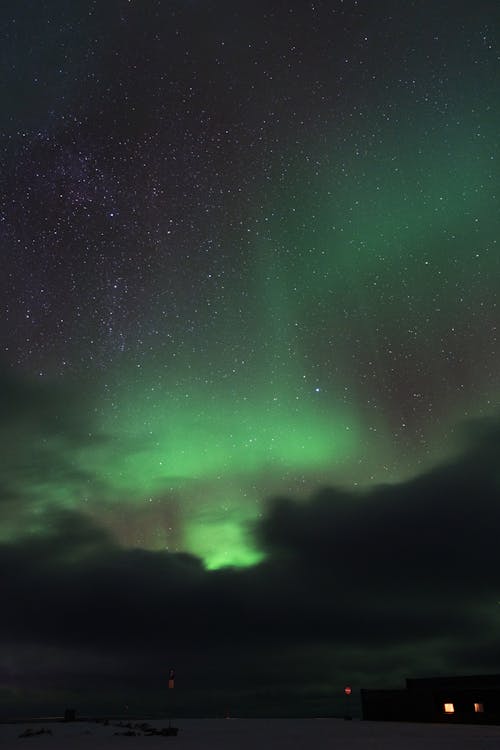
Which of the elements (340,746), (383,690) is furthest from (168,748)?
(383,690)

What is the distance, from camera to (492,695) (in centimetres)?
5419

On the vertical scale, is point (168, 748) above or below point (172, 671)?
below

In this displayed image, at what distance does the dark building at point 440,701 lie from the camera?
5450 centimetres

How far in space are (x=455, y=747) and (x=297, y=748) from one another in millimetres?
7476

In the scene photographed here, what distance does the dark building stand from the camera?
54500 millimetres

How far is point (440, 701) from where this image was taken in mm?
58375

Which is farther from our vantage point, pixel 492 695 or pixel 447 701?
pixel 447 701

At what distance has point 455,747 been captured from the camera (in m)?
28.6

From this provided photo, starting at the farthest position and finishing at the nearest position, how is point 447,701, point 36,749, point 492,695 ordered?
point 447,701, point 492,695, point 36,749

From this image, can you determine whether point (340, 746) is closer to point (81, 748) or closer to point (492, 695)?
point (81, 748)

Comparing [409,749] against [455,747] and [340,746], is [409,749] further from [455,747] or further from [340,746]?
[340,746]

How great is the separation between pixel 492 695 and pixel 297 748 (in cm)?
3151

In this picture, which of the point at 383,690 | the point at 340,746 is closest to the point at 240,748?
the point at 340,746

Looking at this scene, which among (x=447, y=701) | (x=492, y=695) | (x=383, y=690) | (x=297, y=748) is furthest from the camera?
(x=383, y=690)
